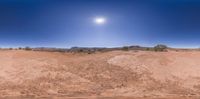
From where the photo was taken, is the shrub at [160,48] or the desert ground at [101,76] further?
the shrub at [160,48]

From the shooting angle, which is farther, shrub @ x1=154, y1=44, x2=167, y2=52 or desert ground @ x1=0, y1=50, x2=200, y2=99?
shrub @ x1=154, y1=44, x2=167, y2=52

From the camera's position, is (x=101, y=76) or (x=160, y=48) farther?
(x=160, y=48)

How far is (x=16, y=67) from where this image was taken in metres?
29.3

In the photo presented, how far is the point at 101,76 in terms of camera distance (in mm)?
28734

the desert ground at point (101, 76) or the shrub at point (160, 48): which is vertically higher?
the shrub at point (160, 48)

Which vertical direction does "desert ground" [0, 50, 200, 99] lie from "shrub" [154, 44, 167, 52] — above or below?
below

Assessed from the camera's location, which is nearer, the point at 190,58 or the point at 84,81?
the point at 84,81

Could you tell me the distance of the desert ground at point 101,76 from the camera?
1011 inches

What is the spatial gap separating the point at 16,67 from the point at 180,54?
15118 millimetres

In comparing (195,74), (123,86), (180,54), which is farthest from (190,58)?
(123,86)

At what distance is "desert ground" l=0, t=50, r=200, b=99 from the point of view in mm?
25688

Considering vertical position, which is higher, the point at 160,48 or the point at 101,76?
the point at 160,48

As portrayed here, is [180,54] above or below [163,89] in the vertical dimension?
above

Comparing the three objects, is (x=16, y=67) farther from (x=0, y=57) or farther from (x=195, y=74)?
(x=195, y=74)
